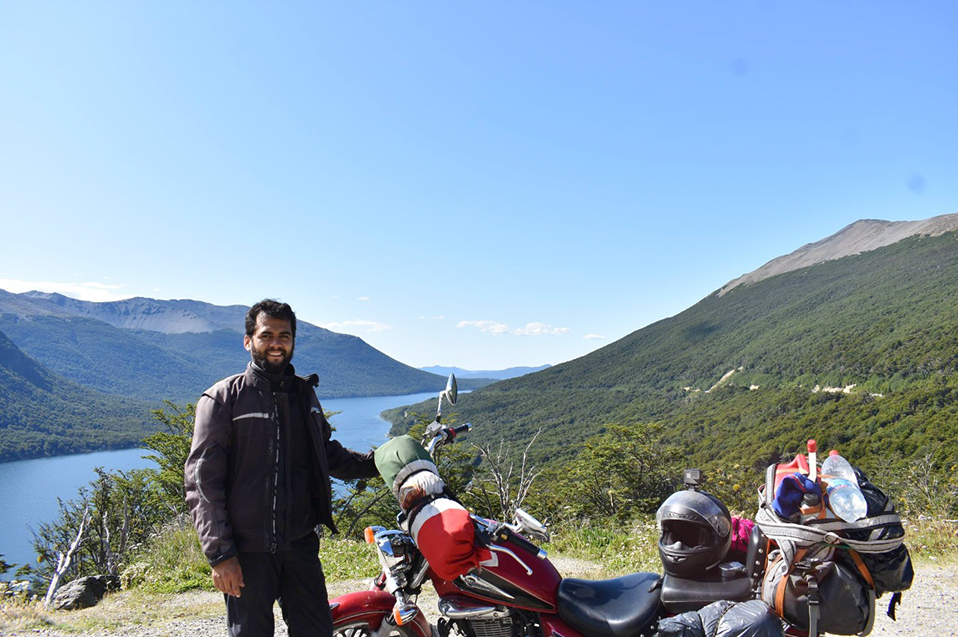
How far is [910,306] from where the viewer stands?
99250 millimetres

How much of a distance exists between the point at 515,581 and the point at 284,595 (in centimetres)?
108

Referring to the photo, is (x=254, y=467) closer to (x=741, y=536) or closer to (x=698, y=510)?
(x=698, y=510)

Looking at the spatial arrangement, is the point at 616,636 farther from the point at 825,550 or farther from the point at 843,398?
the point at 843,398

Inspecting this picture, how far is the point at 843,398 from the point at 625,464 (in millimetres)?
56995

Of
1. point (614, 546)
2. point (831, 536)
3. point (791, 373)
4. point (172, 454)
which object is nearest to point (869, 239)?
point (791, 373)

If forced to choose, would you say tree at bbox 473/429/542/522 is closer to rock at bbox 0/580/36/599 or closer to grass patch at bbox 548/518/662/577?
grass patch at bbox 548/518/662/577

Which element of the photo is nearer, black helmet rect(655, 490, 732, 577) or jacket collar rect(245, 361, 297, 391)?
black helmet rect(655, 490, 732, 577)

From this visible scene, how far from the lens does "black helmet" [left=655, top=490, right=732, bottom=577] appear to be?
2.25 m

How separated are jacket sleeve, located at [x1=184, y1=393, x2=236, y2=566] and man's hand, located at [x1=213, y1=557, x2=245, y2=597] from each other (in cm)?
4

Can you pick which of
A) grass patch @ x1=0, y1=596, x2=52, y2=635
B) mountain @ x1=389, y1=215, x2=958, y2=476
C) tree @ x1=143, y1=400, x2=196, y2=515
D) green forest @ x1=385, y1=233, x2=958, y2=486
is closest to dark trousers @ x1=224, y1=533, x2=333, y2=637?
grass patch @ x1=0, y1=596, x2=52, y2=635

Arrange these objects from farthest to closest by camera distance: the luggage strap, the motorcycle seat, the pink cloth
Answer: the pink cloth
the motorcycle seat
the luggage strap

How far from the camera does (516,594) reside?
2236 mm

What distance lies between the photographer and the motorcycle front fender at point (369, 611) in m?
2.51

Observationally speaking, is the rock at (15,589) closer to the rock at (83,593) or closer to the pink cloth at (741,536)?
the rock at (83,593)
